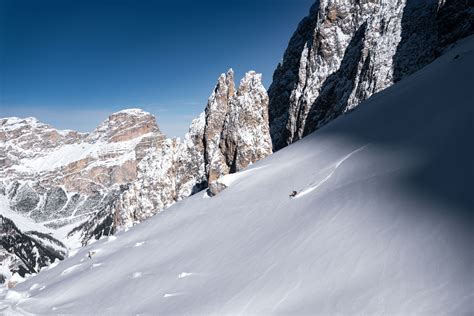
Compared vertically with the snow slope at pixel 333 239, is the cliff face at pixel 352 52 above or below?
above

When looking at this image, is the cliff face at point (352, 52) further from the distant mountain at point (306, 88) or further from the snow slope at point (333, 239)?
the snow slope at point (333, 239)

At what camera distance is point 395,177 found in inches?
238

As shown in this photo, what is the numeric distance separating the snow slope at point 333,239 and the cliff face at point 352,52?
21.0m

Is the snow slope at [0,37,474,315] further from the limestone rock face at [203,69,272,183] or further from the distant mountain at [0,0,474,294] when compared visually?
the limestone rock face at [203,69,272,183]

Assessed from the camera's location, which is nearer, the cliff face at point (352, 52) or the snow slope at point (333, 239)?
the snow slope at point (333, 239)

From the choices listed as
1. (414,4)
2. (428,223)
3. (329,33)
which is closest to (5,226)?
(329,33)

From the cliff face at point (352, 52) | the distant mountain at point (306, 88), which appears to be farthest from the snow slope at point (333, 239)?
the distant mountain at point (306, 88)

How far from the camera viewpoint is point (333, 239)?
534cm

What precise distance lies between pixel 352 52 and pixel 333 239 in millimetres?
42631

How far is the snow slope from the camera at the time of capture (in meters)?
3.93

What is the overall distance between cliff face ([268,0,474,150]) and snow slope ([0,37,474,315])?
2100 centimetres

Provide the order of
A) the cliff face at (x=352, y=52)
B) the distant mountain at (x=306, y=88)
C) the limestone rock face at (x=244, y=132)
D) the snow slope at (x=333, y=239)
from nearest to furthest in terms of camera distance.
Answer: the snow slope at (x=333, y=239) < the cliff face at (x=352, y=52) < the distant mountain at (x=306, y=88) < the limestone rock face at (x=244, y=132)

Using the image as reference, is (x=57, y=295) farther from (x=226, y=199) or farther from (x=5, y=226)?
(x=5, y=226)

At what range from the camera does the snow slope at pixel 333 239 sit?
12.9ft
